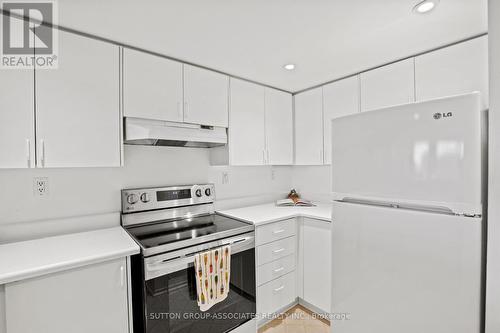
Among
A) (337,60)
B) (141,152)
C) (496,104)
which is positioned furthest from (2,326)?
(337,60)

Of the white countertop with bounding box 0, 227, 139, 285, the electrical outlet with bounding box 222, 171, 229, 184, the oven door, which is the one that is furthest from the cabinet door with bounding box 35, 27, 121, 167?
the electrical outlet with bounding box 222, 171, 229, 184

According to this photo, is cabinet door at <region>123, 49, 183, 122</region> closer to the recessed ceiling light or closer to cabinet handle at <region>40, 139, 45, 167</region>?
cabinet handle at <region>40, 139, 45, 167</region>

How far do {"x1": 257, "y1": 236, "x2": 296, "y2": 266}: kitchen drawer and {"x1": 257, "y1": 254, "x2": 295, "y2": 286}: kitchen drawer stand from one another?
4 centimetres

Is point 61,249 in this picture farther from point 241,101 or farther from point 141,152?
point 241,101

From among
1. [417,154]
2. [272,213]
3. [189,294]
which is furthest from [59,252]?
[417,154]

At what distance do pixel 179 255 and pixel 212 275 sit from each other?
0.29 m

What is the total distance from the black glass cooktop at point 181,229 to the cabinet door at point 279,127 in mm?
884

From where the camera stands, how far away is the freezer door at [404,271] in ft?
3.41

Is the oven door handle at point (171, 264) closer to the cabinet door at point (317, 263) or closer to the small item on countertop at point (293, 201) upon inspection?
the cabinet door at point (317, 263)

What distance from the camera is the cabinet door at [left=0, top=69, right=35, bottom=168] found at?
128cm

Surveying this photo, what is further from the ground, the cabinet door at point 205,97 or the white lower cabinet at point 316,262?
the cabinet door at point 205,97

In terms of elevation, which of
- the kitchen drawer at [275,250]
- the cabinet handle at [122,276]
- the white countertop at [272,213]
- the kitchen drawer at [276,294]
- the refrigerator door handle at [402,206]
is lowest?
the kitchen drawer at [276,294]

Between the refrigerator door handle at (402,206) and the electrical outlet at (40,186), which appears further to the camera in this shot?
the electrical outlet at (40,186)

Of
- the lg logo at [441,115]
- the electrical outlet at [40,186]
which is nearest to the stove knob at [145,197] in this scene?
the electrical outlet at [40,186]
